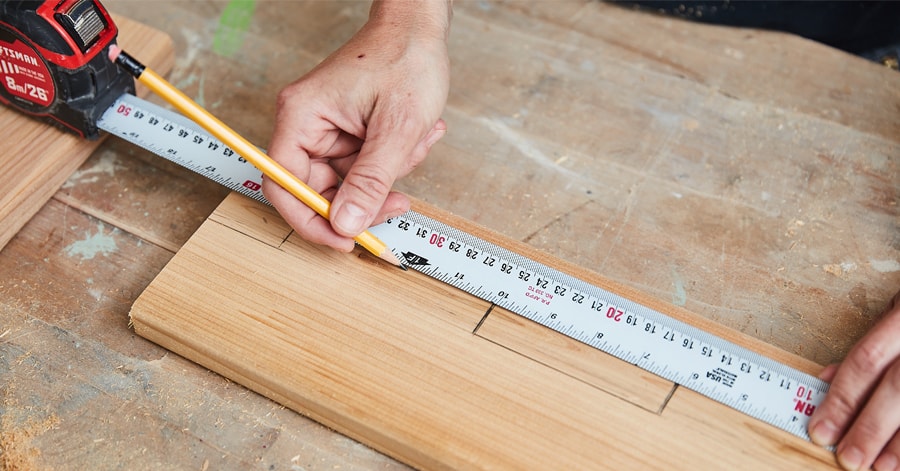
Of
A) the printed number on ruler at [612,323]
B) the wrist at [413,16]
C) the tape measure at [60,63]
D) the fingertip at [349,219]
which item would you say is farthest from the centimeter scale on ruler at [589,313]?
the wrist at [413,16]

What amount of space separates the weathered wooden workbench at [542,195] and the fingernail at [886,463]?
352mm

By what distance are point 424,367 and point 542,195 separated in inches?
28.5

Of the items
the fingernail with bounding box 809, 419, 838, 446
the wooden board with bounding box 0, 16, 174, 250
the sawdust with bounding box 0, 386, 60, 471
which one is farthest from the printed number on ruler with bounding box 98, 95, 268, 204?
the fingernail with bounding box 809, 419, 838, 446

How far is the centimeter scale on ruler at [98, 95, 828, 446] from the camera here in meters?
1.60

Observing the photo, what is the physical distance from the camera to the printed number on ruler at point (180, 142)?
195cm

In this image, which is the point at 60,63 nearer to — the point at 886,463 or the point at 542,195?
the point at 542,195

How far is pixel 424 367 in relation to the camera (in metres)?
1.62

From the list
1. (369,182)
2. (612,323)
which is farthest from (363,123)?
(612,323)

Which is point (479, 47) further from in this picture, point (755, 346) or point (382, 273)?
point (755, 346)

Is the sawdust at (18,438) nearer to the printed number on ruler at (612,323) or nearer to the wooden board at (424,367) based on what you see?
the wooden board at (424,367)

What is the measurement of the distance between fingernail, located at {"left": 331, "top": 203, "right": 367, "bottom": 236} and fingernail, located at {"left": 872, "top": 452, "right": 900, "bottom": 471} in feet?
3.91

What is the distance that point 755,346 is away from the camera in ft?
5.56

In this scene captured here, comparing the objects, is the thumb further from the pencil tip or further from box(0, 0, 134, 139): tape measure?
box(0, 0, 134, 139): tape measure

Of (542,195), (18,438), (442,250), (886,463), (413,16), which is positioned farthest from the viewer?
(542,195)
